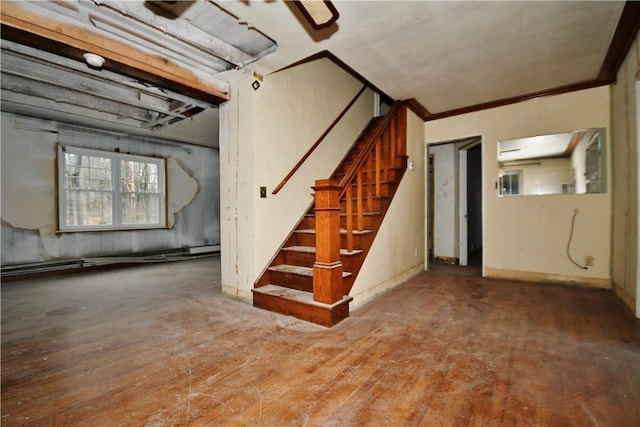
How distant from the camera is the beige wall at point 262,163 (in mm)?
3125

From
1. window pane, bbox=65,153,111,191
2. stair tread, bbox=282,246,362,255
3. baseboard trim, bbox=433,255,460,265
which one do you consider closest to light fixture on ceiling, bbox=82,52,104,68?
stair tread, bbox=282,246,362,255

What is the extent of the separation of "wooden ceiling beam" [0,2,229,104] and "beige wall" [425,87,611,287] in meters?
3.81

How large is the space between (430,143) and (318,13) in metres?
3.57

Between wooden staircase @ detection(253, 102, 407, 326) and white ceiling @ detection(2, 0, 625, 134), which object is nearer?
white ceiling @ detection(2, 0, 625, 134)

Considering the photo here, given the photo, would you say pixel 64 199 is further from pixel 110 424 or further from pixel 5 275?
pixel 110 424

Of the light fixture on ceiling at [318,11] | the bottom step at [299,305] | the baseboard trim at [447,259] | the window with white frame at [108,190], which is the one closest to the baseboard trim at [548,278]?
the baseboard trim at [447,259]

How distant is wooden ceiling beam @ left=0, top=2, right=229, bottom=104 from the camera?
190cm

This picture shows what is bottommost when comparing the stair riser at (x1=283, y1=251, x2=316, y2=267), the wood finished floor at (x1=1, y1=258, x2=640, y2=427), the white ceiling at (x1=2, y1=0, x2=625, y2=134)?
the wood finished floor at (x1=1, y1=258, x2=640, y2=427)

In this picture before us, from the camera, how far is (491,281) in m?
4.03

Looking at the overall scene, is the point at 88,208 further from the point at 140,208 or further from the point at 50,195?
the point at 140,208

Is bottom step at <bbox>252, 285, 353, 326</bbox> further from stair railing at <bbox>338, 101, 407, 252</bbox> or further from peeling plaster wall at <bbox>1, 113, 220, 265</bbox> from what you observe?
peeling plaster wall at <bbox>1, 113, 220, 265</bbox>

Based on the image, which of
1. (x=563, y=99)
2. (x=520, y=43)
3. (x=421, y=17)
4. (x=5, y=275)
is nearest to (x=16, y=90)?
(x=5, y=275)

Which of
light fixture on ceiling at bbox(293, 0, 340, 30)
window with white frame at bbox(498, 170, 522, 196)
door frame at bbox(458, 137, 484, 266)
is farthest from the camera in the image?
door frame at bbox(458, 137, 484, 266)

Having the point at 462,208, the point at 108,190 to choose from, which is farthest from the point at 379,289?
the point at 108,190
